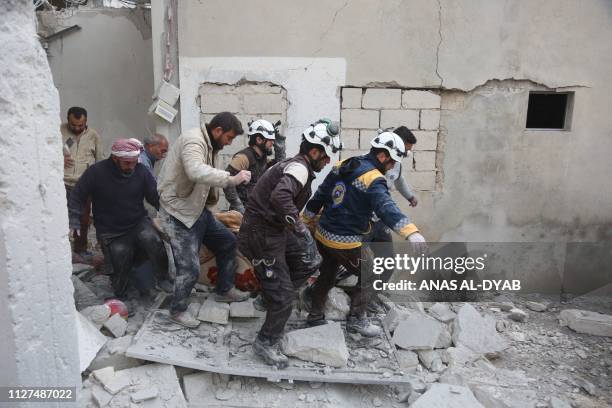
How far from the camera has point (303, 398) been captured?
11.8 feet

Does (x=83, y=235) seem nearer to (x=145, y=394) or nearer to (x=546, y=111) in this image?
(x=145, y=394)

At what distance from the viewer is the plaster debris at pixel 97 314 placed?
379cm

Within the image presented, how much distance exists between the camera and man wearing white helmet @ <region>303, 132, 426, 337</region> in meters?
3.80

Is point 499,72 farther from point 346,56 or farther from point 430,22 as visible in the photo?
point 346,56

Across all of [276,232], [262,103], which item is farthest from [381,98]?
[276,232]

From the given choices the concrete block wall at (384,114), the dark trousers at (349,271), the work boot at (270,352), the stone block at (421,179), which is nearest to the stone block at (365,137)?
the concrete block wall at (384,114)

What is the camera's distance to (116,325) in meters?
3.87

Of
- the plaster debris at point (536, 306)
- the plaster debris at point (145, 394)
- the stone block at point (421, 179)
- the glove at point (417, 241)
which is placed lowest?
the plaster debris at point (536, 306)

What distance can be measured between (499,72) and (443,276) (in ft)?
8.93

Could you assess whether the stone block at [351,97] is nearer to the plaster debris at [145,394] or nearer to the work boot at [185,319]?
the work boot at [185,319]

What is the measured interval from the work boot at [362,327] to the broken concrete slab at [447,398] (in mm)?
778

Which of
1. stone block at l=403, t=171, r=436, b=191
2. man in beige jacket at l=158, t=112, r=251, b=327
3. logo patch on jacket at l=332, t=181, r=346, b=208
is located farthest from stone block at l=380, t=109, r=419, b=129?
man in beige jacket at l=158, t=112, r=251, b=327

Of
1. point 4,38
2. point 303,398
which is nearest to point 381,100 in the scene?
point 303,398

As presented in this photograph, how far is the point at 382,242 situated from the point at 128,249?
2.39m
